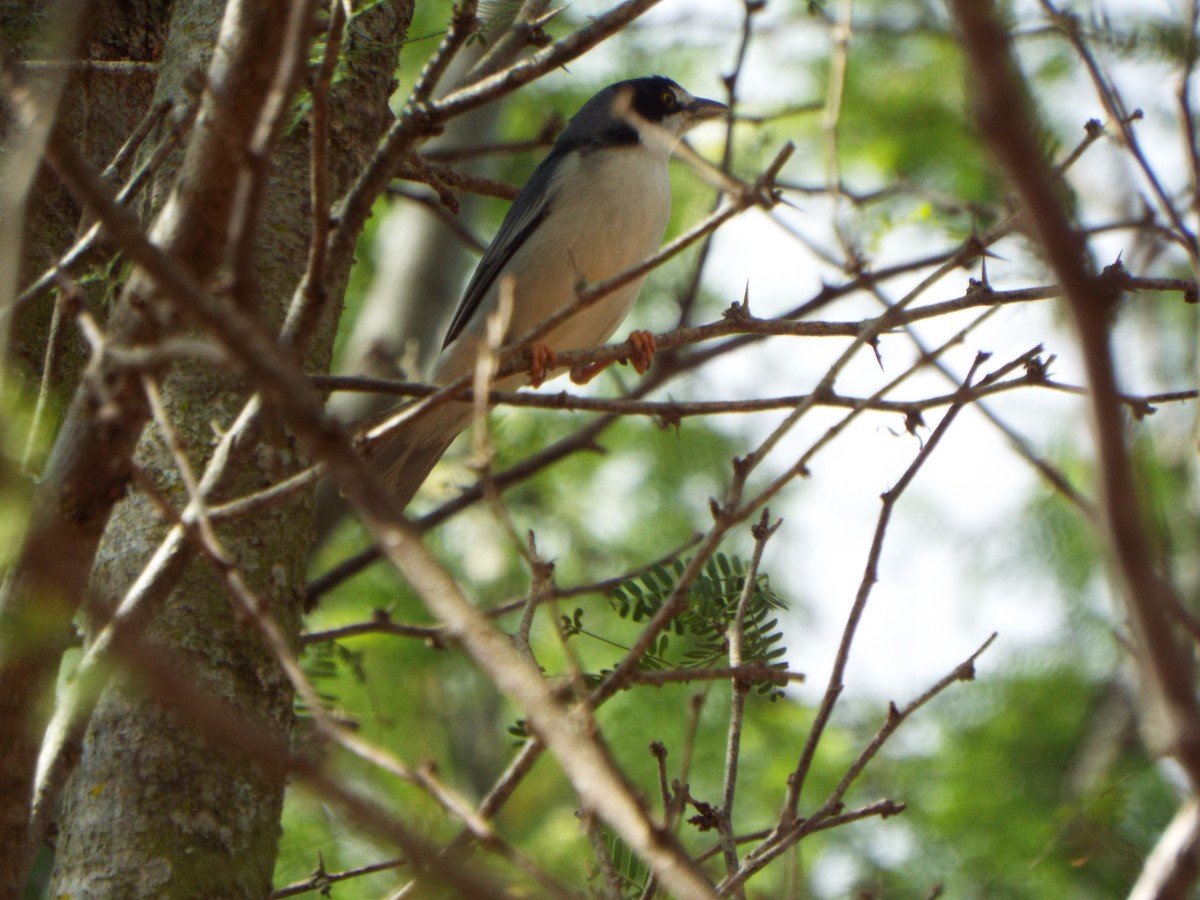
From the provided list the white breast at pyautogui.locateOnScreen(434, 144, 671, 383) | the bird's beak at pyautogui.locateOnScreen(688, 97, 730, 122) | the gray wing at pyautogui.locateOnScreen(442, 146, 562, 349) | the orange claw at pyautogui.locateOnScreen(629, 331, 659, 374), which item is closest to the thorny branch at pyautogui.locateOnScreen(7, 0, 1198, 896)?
the orange claw at pyautogui.locateOnScreen(629, 331, 659, 374)

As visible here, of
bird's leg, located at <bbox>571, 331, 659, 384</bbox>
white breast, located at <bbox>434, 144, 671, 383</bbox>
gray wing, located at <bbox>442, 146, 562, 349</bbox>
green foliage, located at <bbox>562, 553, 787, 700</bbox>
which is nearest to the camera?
green foliage, located at <bbox>562, 553, 787, 700</bbox>

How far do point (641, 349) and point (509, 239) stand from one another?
1572 millimetres

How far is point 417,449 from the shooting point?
530 centimetres

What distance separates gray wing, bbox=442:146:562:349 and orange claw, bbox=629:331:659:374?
109 centimetres

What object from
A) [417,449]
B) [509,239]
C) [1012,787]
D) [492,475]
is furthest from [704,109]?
[492,475]

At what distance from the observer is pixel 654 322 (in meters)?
8.77

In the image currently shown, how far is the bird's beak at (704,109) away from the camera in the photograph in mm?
6445

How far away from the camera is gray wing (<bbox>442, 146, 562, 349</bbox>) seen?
5621mm

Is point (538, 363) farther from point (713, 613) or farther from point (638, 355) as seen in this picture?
point (713, 613)

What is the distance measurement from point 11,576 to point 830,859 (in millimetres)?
5350

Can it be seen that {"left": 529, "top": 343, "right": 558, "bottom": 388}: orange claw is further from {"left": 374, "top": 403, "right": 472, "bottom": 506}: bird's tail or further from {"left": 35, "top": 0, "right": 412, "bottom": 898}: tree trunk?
{"left": 35, "top": 0, "right": 412, "bottom": 898}: tree trunk

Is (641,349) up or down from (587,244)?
down

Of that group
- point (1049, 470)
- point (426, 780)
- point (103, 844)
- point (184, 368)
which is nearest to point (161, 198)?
point (184, 368)

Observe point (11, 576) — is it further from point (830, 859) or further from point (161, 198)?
point (830, 859)
